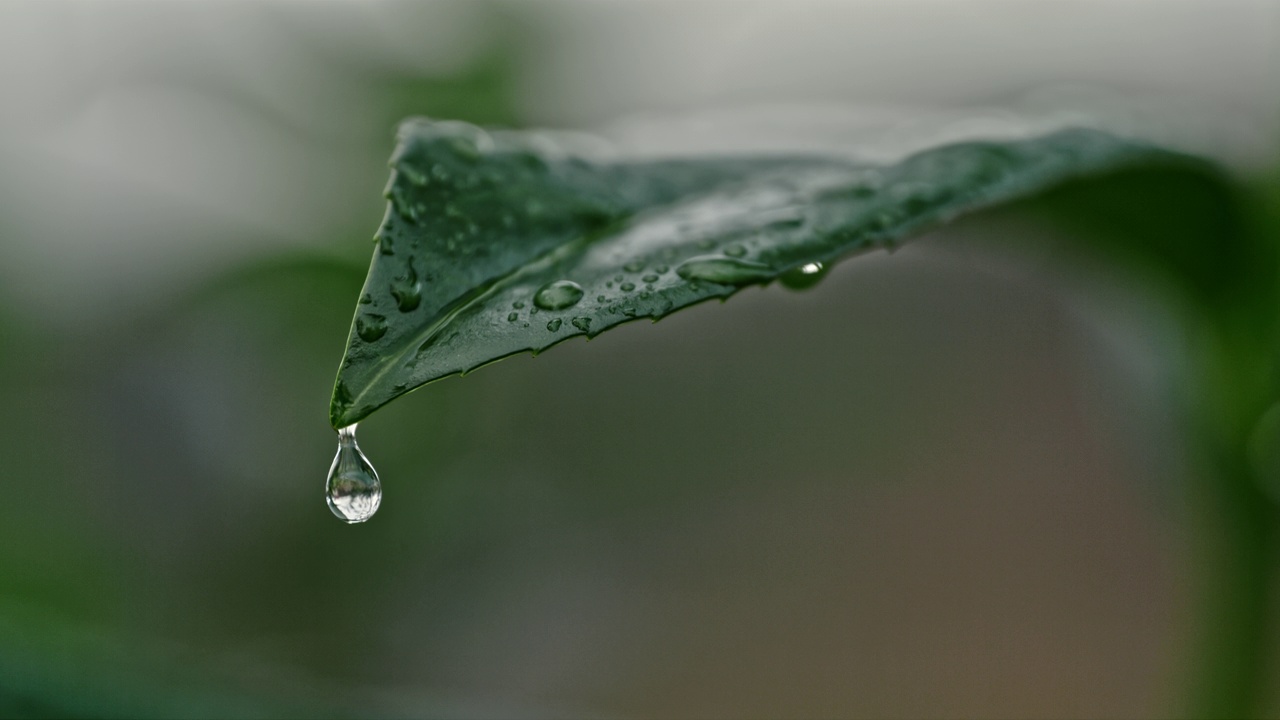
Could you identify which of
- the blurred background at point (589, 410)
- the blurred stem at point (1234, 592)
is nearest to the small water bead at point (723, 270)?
the blurred background at point (589, 410)

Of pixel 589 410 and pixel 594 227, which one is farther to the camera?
pixel 589 410

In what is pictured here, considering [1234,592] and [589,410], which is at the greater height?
[589,410]

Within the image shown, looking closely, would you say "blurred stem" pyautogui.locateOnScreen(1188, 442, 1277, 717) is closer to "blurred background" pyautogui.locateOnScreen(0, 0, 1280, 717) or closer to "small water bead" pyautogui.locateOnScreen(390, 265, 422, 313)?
"blurred background" pyautogui.locateOnScreen(0, 0, 1280, 717)

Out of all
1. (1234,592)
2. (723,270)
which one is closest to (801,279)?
(723,270)

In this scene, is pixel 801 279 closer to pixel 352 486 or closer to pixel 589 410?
pixel 352 486

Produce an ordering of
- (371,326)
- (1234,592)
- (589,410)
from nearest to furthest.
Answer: (371,326) < (1234,592) < (589,410)

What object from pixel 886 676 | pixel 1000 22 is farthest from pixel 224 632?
pixel 1000 22

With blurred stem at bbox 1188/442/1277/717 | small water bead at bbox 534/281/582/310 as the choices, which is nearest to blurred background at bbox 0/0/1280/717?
blurred stem at bbox 1188/442/1277/717

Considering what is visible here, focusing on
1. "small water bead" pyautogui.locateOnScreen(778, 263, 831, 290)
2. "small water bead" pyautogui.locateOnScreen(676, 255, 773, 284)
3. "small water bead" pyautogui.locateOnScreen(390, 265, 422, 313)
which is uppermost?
"small water bead" pyautogui.locateOnScreen(778, 263, 831, 290)

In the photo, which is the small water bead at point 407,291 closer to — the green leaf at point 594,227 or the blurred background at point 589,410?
the green leaf at point 594,227
